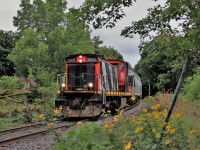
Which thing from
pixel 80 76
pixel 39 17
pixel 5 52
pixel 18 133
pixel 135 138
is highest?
pixel 39 17

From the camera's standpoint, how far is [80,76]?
1883 cm

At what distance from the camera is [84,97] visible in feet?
59.9

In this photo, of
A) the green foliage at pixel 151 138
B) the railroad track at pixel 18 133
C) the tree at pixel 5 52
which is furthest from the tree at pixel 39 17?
the green foliage at pixel 151 138

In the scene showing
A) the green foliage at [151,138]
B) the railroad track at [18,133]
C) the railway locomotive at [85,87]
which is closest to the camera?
the green foliage at [151,138]

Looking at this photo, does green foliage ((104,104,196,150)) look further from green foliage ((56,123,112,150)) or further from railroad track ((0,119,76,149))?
railroad track ((0,119,76,149))

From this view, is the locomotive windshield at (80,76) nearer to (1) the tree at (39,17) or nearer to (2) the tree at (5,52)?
(1) the tree at (39,17)

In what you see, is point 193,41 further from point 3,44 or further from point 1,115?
point 3,44

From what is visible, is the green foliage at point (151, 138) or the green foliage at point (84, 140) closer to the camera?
the green foliage at point (84, 140)

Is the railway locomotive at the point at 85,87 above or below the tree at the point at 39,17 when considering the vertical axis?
below

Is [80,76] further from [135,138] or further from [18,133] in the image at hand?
[135,138]

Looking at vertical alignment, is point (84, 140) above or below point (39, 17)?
below

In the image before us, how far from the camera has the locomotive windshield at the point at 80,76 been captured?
18.9 m

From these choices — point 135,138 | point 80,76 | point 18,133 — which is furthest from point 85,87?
point 135,138

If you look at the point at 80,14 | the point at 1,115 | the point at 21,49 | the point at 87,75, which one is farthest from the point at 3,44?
the point at 80,14
